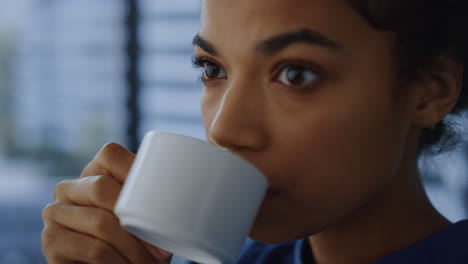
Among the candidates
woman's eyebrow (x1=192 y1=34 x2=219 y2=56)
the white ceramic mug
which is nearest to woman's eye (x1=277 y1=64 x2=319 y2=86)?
woman's eyebrow (x1=192 y1=34 x2=219 y2=56)

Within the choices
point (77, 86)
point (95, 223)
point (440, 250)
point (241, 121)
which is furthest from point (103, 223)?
point (77, 86)

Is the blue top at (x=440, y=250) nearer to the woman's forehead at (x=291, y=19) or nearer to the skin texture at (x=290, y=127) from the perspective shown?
the skin texture at (x=290, y=127)

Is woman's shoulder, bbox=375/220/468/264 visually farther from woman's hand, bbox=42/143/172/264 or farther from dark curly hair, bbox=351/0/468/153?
woman's hand, bbox=42/143/172/264

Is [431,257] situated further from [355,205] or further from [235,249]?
[235,249]

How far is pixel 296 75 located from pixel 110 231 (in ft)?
1.12

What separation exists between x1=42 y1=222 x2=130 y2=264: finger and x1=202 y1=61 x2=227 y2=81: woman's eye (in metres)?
0.32

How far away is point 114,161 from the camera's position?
0.71m

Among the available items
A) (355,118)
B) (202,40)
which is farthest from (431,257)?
(202,40)

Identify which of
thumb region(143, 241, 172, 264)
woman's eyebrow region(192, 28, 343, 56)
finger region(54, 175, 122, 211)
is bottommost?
thumb region(143, 241, 172, 264)

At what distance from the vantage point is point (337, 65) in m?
0.65

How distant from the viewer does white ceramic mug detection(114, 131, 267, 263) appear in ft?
1.58

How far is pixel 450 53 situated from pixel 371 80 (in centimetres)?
19

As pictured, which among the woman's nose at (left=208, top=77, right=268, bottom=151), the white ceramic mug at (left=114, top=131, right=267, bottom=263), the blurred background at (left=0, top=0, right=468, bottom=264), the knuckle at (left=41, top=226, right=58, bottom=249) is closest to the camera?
the white ceramic mug at (left=114, top=131, right=267, bottom=263)

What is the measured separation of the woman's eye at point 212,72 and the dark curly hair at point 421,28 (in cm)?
25
